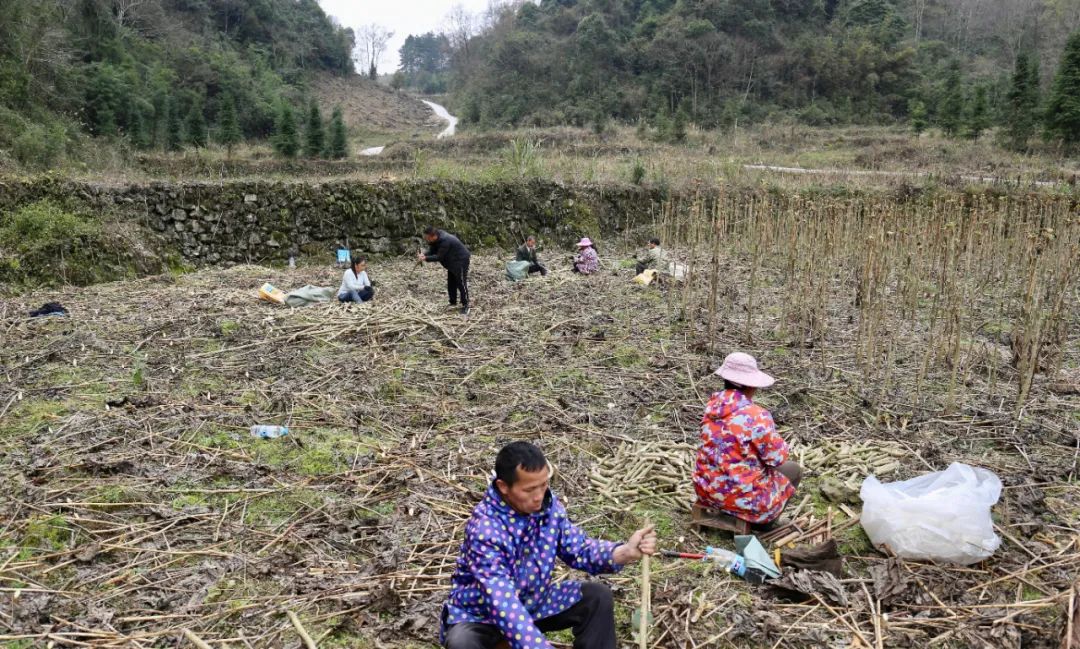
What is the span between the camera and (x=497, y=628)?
2.04m

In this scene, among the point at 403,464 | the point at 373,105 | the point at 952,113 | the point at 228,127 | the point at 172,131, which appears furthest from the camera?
the point at 373,105

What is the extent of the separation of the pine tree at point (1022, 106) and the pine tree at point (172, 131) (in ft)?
84.0

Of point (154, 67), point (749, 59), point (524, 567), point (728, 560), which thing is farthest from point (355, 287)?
point (749, 59)

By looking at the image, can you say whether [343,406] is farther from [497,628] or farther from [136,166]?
[136,166]

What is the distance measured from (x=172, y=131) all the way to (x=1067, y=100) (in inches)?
1053

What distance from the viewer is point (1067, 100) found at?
1798 centimetres

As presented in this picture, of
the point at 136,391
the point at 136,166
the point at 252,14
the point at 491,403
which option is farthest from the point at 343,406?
the point at 252,14

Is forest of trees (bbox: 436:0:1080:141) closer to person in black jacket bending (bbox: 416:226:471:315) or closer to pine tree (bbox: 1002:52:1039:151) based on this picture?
pine tree (bbox: 1002:52:1039:151)

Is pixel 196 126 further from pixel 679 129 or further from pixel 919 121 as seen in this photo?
pixel 919 121

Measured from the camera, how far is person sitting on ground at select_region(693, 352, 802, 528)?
9.86 ft

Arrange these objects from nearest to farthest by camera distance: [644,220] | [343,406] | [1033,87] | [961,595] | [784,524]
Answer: [961,595], [784,524], [343,406], [644,220], [1033,87]

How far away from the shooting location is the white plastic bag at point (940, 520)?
9.18 ft

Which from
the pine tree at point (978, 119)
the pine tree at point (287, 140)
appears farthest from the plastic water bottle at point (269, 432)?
the pine tree at point (978, 119)

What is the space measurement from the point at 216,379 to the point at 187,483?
184 centimetres
